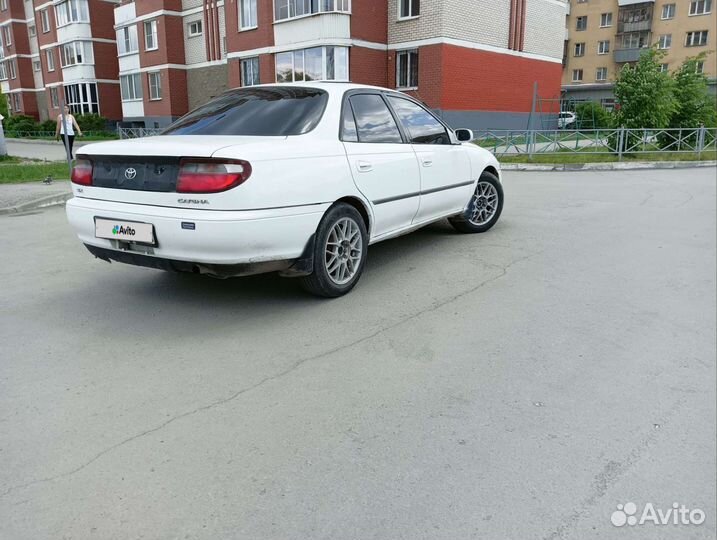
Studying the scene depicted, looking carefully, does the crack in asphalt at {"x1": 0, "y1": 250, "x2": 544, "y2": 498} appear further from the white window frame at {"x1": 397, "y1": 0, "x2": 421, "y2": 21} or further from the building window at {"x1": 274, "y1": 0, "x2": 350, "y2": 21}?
the white window frame at {"x1": 397, "y1": 0, "x2": 421, "y2": 21}

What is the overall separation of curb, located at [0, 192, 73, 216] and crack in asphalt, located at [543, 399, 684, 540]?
946 cm

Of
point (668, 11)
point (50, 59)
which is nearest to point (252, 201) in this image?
point (50, 59)

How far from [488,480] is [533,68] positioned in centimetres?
3136

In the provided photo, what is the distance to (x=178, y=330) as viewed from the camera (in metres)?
4.14

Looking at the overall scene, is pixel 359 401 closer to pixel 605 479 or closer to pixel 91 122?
pixel 605 479

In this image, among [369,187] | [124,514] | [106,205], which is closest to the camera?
[124,514]

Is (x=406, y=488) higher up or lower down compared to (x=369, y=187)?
lower down

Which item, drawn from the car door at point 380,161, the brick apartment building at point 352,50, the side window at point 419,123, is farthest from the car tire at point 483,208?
the brick apartment building at point 352,50

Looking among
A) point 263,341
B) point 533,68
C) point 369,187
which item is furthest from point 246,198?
point 533,68

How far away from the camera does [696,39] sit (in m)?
51.8

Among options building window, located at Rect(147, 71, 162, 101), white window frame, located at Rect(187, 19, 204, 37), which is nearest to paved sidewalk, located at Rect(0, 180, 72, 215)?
white window frame, located at Rect(187, 19, 204, 37)

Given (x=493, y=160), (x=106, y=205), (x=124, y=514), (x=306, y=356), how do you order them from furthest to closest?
(x=493, y=160) < (x=106, y=205) < (x=306, y=356) < (x=124, y=514)

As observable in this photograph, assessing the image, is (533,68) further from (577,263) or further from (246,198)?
(246,198)

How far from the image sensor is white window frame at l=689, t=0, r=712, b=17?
5062 centimetres
